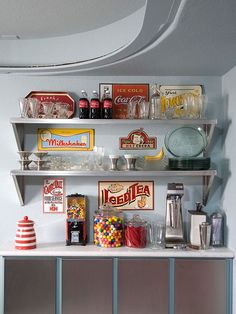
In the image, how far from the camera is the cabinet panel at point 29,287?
8.86 feet

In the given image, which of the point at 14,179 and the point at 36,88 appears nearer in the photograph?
the point at 14,179

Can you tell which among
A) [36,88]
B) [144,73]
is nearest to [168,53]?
[144,73]

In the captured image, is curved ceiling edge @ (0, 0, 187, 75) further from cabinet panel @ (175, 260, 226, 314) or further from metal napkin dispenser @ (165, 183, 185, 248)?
cabinet panel @ (175, 260, 226, 314)

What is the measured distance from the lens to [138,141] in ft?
10.1

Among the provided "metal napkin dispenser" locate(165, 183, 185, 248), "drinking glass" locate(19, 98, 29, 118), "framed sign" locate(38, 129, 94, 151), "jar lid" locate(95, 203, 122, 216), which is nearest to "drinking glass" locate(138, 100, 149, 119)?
"framed sign" locate(38, 129, 94, 151)

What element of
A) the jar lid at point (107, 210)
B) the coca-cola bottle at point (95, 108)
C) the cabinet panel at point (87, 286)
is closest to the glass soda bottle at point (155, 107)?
the coca-cola bottle at point (95, 108)

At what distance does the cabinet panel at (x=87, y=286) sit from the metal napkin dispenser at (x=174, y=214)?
526 mm

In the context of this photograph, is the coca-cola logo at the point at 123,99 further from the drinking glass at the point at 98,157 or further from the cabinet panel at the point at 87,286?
the cabinet panel at the point at 87,286

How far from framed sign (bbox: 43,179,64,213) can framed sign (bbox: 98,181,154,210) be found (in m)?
0.32

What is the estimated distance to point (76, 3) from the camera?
2.22 meters

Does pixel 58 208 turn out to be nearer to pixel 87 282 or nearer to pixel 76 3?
pixel 87 282

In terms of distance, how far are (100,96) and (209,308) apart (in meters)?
1.83

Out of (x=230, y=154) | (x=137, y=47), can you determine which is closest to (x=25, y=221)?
(x=137, y=47)

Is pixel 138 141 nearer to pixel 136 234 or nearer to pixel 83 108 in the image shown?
pixel 83 108
